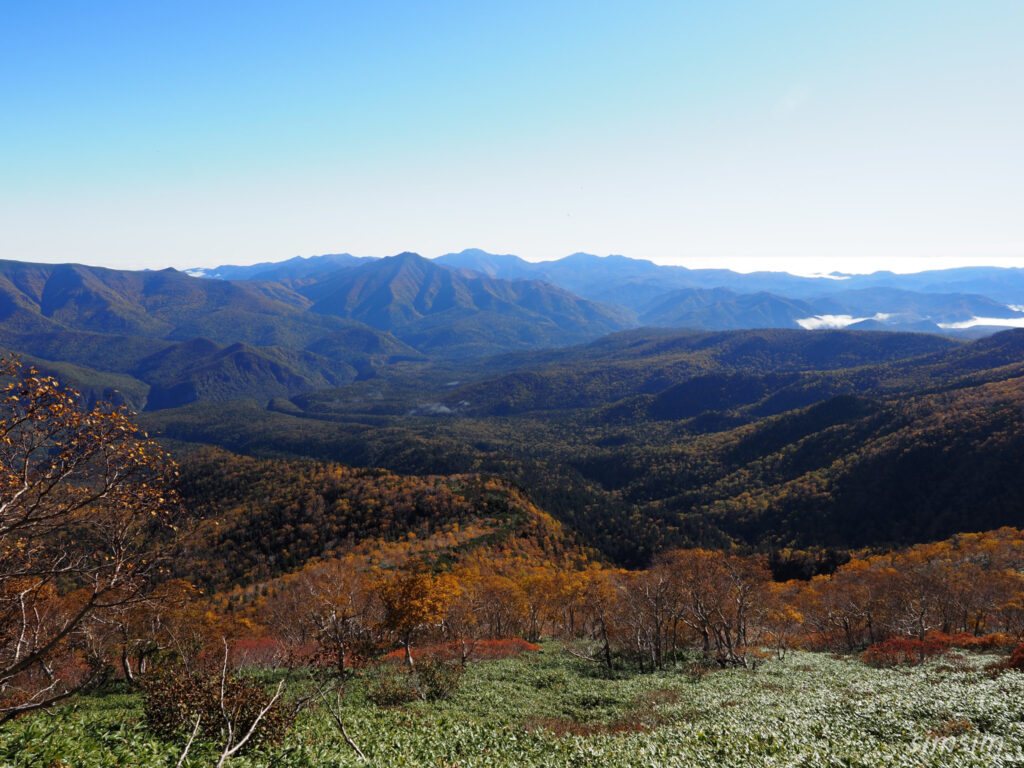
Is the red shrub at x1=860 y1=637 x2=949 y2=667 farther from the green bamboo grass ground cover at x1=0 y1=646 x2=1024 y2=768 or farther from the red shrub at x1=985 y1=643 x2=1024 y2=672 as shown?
the red shrub at x1=985 y1=643 x2=1024 y2=672

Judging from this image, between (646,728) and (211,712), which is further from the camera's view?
(646,728)

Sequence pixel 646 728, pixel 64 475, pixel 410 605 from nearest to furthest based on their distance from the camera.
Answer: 1. pixel 64 475
2. pixel 646 728
3. pixel 410 605

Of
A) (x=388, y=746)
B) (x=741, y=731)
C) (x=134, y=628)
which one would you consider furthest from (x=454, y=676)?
(x=134, y=628)

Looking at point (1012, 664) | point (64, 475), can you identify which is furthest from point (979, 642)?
point (64, 475)

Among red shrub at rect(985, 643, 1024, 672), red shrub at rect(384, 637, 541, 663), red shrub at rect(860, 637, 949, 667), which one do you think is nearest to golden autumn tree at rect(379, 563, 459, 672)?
red shrub at rect(384, 637, 541, 663)

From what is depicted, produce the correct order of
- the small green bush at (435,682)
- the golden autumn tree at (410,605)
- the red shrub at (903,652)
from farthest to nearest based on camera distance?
1. the red shrub at (903,652)
2. the golden autumn tree at (410,605)
3. the small green bush at (435,682)

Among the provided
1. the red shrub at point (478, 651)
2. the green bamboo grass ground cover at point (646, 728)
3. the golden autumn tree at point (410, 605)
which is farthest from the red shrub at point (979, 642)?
the golden autumn tree at point (410, 605)

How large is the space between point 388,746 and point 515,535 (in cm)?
10890

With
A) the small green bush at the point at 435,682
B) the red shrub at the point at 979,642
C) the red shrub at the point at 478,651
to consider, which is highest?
the small green bush at the point at 435,682

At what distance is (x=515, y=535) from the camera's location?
125000 millimetres

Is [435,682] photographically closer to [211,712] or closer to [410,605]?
[410,605]

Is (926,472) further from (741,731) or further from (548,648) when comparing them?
(741,731)

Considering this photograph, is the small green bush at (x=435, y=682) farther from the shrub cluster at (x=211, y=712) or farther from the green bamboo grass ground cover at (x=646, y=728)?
the shrub cluster at (x=211, y=712)

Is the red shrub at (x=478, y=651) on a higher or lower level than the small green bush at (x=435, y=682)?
lower
